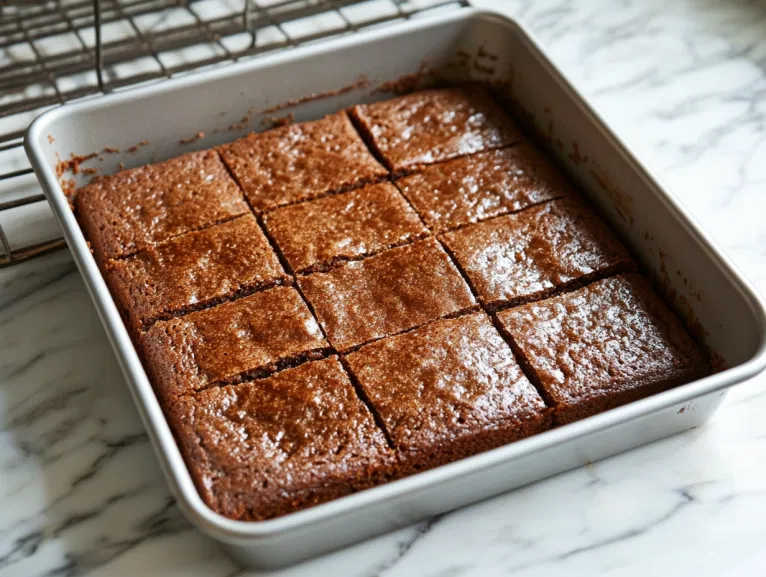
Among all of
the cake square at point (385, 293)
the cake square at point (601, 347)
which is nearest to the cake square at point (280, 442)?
the cake square at point (385, 293)

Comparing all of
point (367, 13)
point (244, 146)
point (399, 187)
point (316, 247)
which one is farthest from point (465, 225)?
point (367, 13)

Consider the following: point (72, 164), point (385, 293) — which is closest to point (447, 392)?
point (385, 293)

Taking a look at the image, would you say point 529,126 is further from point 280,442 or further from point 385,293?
point 280,442

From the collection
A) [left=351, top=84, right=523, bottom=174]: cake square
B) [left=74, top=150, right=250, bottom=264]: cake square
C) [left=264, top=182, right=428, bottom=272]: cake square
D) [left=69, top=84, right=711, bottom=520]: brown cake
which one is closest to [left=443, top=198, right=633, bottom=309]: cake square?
[left=69, top=84, right=711, bottom=520]: brown cake

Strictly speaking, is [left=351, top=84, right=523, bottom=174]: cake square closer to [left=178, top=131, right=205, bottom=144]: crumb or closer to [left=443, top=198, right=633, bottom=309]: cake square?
[left=443, top=198, right=633, bottom=309]: cake square

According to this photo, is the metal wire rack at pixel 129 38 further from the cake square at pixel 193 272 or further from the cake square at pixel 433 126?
the cake square at pixel 193 272

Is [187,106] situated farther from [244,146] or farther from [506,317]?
[506,317]
